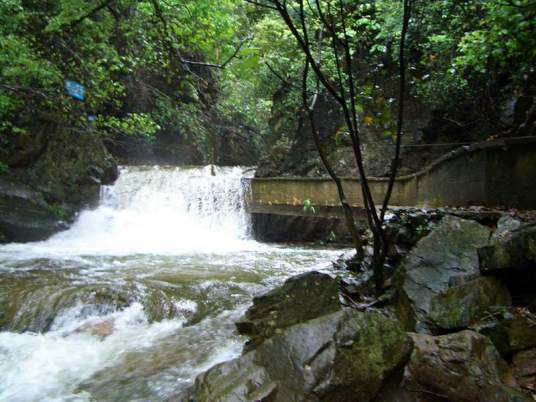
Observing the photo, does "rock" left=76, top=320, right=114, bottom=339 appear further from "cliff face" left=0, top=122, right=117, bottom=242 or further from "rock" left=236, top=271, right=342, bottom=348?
"cliff face" left=0, top=122, right=117, bottom=242

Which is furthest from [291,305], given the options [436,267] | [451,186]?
[451,186]

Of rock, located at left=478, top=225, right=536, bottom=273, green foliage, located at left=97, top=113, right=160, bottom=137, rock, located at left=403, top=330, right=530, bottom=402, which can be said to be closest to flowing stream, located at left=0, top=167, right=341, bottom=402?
rock, located at left=403, top=330, right=530, bottom=402

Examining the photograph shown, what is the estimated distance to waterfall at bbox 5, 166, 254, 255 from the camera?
12180 mm

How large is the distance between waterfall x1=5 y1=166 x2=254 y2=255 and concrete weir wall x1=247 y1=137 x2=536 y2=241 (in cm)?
216

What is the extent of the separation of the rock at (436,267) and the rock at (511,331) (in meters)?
0.51

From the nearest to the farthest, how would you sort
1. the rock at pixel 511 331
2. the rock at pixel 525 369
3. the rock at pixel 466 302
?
1. the rock at pixel 525 369
2. the rock at pixel 511 331
3. the rock at pixel 466 302

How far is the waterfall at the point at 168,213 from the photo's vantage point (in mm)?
12180

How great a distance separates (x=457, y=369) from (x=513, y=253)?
1354 mm

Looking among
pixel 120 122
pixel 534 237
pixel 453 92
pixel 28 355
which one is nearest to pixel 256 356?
pixel 534 237

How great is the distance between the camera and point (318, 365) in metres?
2.54

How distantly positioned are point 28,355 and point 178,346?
1.65 meters

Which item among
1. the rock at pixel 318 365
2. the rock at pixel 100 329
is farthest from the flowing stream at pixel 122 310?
the rock at pixel 318 365

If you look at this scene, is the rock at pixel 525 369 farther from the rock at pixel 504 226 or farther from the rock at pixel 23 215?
the rock at pixel 23 215

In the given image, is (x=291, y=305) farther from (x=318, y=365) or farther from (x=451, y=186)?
(x=451, y=186)
